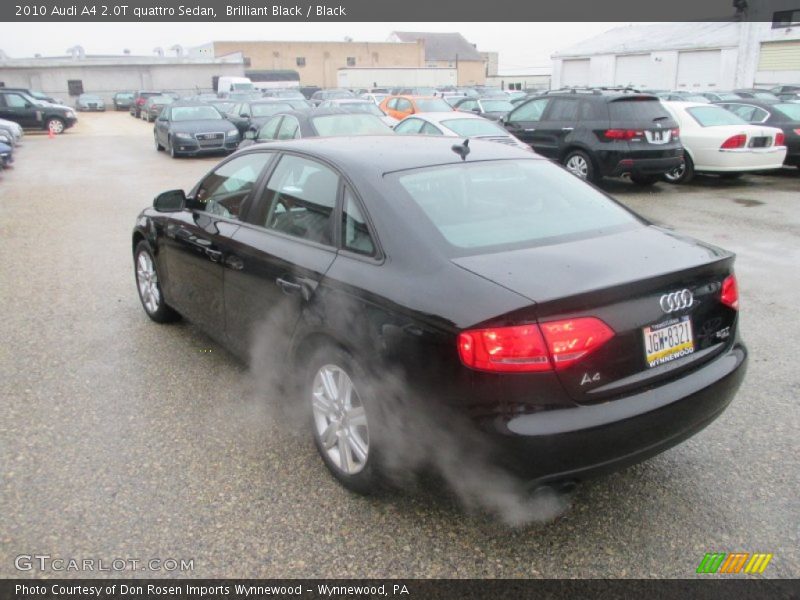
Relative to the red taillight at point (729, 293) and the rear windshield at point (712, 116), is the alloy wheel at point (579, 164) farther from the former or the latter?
the red taillight at point (729, 293)

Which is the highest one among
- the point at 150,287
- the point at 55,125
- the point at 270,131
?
the point at 270,131

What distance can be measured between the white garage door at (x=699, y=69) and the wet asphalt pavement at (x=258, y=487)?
40.0m

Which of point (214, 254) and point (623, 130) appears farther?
point (623, 130)

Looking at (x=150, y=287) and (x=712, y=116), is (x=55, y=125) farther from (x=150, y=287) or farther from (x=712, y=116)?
(x=150, y=287)

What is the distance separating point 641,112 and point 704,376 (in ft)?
30.8

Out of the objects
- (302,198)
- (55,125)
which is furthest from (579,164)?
(55,125)

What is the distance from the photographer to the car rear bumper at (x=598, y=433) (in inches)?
92.7

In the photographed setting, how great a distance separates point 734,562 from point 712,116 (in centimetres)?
1146

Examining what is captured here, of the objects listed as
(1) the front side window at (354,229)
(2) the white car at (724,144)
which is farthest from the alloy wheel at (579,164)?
(1) the front side window at (354,229)

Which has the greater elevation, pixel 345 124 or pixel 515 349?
pixel 345 124

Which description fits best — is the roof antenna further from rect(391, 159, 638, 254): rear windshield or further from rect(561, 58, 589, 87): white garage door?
rect(561, 58, 589, 87): white garage door

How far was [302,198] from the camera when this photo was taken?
3508mm

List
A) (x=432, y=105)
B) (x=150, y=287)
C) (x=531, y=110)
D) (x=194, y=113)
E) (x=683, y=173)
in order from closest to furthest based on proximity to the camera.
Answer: (x=150, y=287), (x=683, y=173), (x=531, y=110), (x=432, y=105), (x=194, y=113)

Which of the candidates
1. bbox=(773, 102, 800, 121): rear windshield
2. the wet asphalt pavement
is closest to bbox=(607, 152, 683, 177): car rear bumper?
bbox=(773, 102, 800, 121): rear windshield
